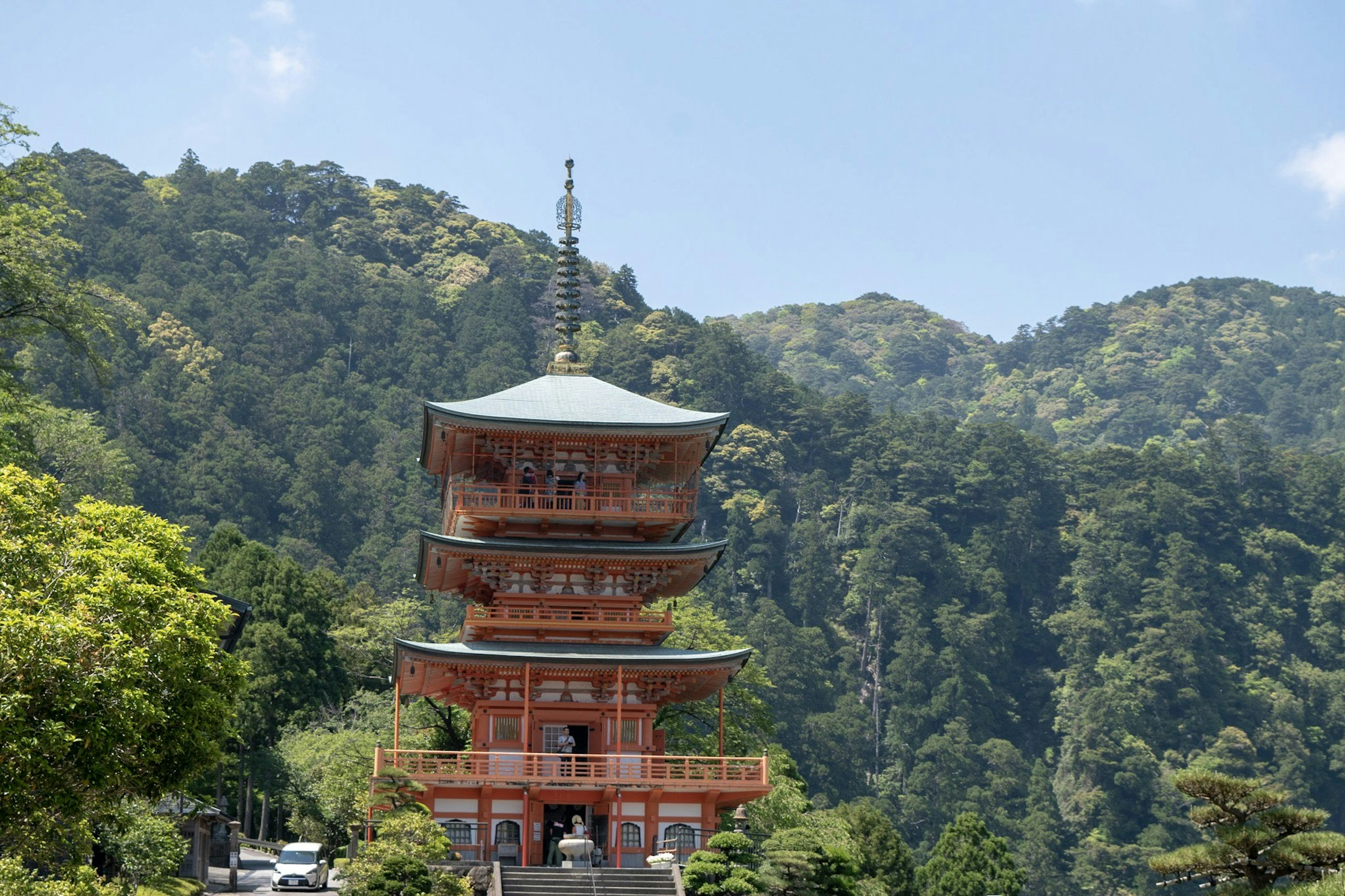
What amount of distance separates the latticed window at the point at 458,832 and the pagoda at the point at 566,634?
0.03 m

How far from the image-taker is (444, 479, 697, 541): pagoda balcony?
38.1 metres

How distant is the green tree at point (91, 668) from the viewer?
806 inches

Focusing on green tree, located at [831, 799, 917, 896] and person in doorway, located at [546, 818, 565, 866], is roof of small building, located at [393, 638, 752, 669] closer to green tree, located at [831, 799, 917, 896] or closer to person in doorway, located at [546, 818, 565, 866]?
person in doorway, located at [546, 818, 565, 866]

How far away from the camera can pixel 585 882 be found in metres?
32.0

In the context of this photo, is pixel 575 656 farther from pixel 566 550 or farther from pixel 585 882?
pixel 585 882

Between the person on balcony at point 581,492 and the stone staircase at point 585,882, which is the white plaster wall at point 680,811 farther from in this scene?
the person on balcony at point 581,492

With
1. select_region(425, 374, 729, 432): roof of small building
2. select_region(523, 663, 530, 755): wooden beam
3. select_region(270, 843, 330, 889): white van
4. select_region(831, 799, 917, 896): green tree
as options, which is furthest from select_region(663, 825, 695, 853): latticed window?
select_region(831, 799, 917, 896): green tree

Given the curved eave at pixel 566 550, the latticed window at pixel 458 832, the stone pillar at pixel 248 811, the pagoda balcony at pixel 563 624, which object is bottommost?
the stone pillar at pixel 248 811

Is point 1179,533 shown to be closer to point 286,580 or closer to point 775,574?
point 775,574

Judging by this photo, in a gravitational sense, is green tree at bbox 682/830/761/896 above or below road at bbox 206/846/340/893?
above

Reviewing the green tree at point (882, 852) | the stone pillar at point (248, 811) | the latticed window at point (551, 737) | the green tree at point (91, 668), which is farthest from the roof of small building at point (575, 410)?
the stone pillar at point (248, 811)

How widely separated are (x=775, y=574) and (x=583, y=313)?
1161 inches

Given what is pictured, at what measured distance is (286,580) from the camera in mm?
66812

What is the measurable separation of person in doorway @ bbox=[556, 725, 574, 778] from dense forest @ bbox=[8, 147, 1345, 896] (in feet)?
136
